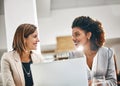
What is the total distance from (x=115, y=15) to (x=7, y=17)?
8.69 feet

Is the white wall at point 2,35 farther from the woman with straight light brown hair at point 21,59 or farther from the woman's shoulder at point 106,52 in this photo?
the woman's shoulder at point 106,52

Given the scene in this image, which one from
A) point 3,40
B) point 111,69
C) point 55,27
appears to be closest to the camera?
point 111,69

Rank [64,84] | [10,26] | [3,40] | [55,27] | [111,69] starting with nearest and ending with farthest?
[64,84], [111,69], [10,26], [3,40], [55,27]

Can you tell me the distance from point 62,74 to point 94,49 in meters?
0.64

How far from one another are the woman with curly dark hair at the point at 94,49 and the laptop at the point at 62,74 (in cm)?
36

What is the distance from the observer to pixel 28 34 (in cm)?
276

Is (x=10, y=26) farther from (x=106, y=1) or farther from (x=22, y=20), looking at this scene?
(x=106, y=1)

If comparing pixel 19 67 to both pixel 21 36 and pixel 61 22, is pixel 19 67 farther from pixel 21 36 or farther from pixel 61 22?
pixel 61 22

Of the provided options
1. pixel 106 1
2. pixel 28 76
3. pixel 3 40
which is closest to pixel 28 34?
pixel 28 76

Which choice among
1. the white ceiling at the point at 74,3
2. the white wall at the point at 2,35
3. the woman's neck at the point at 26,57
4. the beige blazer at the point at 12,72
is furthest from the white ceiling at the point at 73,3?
the beige blazer at the point at 12,72

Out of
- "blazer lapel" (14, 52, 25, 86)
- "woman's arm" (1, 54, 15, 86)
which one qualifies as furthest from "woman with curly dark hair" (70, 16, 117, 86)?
"woman's arm" (1, 54, 15, 86)

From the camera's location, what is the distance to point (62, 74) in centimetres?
225

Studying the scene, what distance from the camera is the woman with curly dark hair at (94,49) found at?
2.62 m

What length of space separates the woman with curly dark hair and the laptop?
0.36 m
